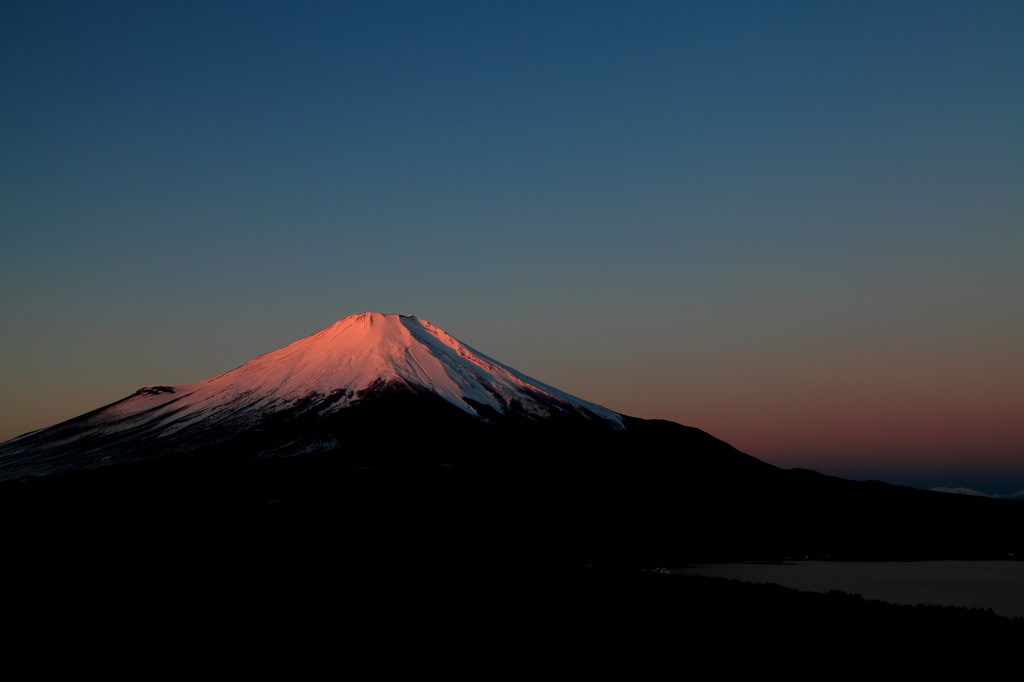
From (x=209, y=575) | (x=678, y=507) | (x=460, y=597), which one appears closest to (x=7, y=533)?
(x=209, y=575)

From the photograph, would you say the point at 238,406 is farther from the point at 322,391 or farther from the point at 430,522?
the point at 430,522

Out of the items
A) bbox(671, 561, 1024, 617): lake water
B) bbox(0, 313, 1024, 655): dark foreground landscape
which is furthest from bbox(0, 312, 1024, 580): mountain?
bbox(671, 561, 1024, 617): lake water

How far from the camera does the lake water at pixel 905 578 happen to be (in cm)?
6372

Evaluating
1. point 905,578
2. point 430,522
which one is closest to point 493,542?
point 430,522

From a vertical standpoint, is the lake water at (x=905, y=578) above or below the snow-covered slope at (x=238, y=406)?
below

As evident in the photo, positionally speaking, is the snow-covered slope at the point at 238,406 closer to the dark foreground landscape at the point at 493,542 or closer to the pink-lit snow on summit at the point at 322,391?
the pink-lit snow on summit at the point at 322,391

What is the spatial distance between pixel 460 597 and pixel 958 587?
49.6 m

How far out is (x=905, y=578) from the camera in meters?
82.8

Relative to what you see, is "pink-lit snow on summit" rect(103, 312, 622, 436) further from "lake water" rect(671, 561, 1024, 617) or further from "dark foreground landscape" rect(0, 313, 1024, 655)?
"lake water" rect(671, 561, 1024, 617)

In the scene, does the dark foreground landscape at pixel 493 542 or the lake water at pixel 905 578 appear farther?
the lake water at pixel 905 578

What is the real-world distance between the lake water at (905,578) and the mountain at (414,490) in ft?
38.2

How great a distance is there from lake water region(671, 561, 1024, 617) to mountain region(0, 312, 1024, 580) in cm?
1164

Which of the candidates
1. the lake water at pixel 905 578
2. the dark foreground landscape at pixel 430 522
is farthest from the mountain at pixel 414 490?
the lake water at pixel 905 578

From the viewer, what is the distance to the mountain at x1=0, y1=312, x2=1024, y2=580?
98.2m
